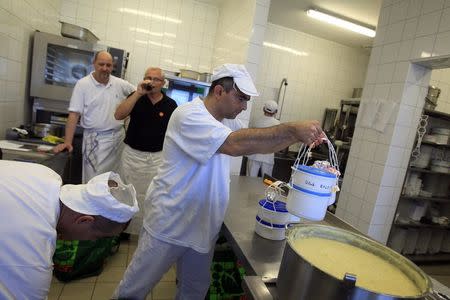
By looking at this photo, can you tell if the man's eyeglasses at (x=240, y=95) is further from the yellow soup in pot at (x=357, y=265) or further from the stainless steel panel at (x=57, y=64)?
the stainless steel panel at (x=57, y=64)

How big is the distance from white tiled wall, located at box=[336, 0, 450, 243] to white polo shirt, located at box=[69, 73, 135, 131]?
2332 millimetres

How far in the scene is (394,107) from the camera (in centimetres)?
263

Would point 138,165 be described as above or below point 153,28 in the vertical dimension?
below

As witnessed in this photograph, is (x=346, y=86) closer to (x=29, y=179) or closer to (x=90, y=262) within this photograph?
(x=90, y=262)

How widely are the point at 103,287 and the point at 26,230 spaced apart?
1.45 metres

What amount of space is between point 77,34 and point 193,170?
2.38m

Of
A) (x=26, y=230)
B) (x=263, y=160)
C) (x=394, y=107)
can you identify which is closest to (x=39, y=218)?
(x=26, y=230)

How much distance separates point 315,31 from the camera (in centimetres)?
455

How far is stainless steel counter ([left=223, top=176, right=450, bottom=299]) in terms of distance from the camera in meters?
0.90

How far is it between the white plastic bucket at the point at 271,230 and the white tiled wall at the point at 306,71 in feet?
11.6

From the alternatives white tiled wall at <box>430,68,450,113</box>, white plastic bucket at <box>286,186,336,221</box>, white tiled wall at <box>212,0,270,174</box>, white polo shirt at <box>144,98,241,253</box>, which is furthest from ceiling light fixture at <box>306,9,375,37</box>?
white plastic bucket at <box>286,186,336,221</box>

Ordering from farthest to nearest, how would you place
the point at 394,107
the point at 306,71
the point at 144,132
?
the point at 306,71 → the point at 394,107 → the point at 144,132

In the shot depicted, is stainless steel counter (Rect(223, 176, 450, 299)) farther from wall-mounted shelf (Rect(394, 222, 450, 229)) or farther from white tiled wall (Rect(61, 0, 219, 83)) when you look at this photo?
white tiled wall (Rect(61, 0, 219, 83))

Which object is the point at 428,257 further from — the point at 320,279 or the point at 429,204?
the point at 320,279
